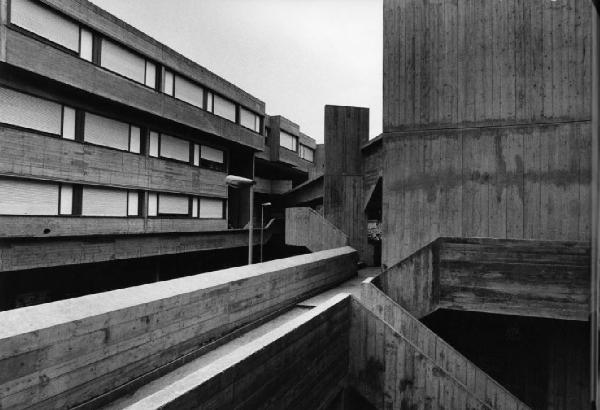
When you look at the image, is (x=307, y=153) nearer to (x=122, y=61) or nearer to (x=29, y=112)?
(x=122, y=61)

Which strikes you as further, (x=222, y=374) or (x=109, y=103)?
(x=109, y=103)

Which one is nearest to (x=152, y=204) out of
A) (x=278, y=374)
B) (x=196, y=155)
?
(x=196, y=155)

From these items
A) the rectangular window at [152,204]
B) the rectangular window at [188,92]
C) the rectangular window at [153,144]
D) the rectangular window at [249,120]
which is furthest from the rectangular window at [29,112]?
the rectangular window at [249,120]

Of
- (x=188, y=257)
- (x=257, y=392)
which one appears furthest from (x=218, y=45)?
(x=257, y=392)

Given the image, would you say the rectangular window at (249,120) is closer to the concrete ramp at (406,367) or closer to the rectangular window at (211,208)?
the rectangular window at (211,208)

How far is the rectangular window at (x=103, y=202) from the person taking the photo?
56.3 ft

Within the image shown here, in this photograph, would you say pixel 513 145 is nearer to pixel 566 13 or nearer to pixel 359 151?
pixel 566 13

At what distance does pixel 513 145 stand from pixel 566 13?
3.60 m

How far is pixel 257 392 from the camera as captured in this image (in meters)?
5.43

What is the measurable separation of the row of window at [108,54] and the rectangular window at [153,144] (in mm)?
2548

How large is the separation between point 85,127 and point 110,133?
1.43m

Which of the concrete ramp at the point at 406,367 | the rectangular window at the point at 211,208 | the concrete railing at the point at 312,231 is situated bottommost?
the concrete ramp at the point at 406,367

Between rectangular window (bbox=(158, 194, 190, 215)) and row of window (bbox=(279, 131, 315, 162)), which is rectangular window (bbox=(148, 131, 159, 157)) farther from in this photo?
row of window (bbox=(279, 131, 315, 162))

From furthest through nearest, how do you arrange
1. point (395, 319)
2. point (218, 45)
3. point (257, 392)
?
1. point (218, 45)
2. point (395, 319)
3. point (257, 392)
